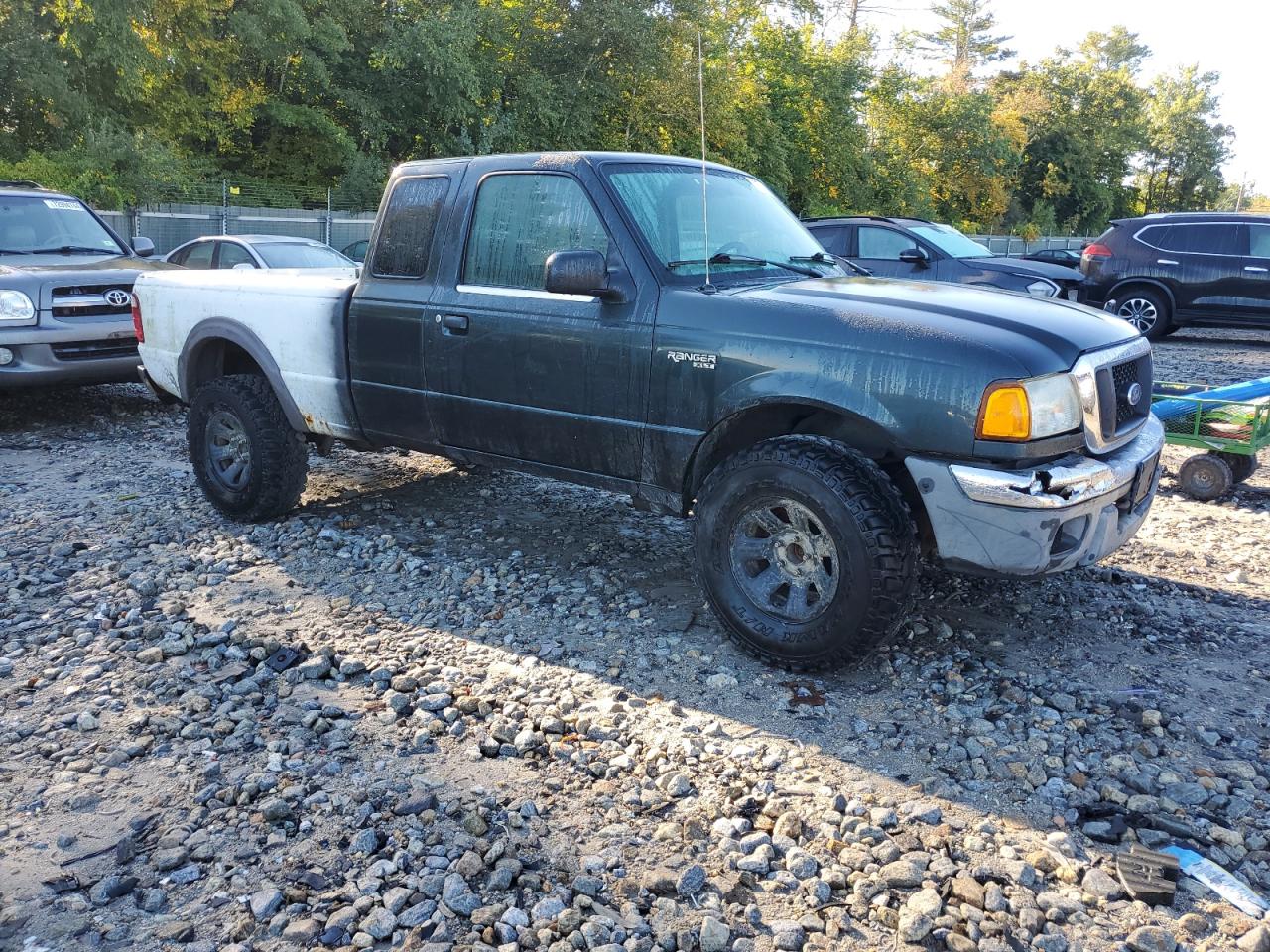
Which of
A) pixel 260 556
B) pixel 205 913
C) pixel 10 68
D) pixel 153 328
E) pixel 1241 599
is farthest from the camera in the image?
pixel 10 68

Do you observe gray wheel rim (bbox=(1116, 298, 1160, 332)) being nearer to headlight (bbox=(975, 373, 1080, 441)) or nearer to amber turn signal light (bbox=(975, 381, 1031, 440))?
headlight (bbox=(975, 373, 1080, 441))

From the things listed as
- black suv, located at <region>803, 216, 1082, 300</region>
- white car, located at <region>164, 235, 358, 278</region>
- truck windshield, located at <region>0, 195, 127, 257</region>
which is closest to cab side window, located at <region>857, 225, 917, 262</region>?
black suv, located at <region>803, 216, 1082, 300</region>

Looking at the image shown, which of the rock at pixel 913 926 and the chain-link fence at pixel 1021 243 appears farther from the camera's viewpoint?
the chain-link fence at pixel 1021 243

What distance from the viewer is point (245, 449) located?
19.6 feet

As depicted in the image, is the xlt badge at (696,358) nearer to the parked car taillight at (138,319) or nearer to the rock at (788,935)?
the rock at (788,935)

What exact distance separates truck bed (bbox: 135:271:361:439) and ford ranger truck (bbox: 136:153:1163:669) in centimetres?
2

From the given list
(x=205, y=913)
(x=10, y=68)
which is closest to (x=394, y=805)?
(x=205, y=913)

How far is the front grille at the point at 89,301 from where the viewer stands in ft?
28.1

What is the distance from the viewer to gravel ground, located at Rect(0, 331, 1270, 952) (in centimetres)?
280

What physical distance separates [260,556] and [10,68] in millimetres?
19061

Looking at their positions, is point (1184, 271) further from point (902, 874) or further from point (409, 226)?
point (902, 874)

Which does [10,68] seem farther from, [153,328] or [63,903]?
[63,903]

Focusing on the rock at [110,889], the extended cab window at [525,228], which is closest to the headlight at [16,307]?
the extended cab window at [525,228]

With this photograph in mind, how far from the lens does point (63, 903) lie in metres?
2.81
